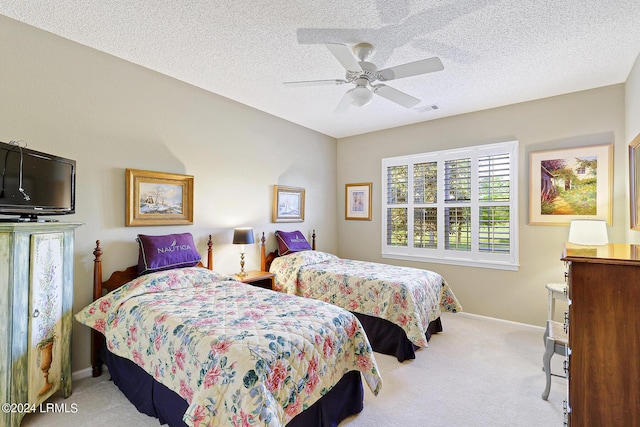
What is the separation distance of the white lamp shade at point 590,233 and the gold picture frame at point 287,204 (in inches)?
135

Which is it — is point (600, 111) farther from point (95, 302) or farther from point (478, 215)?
point (95, 302)

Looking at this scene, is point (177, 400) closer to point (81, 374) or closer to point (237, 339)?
point (237, 339)

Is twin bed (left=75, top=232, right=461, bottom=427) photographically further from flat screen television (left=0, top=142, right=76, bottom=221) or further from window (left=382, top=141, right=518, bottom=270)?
window (left=382, top=141, right=518, bottom=270)

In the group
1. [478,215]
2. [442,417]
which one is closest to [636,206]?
[478,215]

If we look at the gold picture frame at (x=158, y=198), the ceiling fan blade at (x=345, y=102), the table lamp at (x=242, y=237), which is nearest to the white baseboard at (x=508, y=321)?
the table lamp at (x=242, y=237)

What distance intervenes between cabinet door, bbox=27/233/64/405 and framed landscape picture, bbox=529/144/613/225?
481 centimetres

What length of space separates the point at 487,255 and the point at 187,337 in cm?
384

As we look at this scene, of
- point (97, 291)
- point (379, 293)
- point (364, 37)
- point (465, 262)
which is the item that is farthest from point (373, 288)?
point (97, 291)

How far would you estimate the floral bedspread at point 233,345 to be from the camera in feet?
4.80

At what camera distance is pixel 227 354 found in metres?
1.58

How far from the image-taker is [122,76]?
2922 mm

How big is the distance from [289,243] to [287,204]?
2.13 ft

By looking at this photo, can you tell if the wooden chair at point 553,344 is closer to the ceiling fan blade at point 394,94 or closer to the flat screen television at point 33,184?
the ceiling fan blade at point 394,94

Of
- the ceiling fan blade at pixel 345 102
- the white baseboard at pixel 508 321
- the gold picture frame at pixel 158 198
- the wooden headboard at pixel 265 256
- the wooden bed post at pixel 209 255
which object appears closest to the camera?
the ceiling fan blade at pixel 345 102
